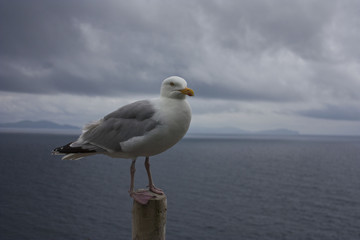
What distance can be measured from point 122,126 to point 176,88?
5.12ft

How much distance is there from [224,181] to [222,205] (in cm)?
2296

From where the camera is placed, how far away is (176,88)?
6.30 m

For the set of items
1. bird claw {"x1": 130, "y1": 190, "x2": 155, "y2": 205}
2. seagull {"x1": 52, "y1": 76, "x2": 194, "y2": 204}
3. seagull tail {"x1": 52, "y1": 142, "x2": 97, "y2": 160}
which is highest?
seagull {"x1": 52, "y1": 76, "x2": 194, "y2": 204}

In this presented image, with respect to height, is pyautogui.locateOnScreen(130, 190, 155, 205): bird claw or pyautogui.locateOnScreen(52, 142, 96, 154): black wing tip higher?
pyautogui.locateOnScreen(52, 142, 96, 154): black wing tip

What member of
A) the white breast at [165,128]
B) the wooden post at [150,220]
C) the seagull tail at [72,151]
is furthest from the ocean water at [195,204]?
the white breast at [165,128]

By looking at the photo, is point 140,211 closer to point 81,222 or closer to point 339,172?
point 81,222

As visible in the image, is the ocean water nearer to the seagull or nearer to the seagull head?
the seagull

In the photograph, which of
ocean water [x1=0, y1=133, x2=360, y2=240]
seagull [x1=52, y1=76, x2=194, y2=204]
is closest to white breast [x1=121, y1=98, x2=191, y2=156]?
seagull [x1=52, y1=76, x2=194, y2=204]

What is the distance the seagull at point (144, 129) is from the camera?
6205mm

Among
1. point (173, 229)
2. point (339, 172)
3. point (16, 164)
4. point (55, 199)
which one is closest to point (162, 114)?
point (173, 229)

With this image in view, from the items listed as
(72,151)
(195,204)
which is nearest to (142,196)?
(72,151)

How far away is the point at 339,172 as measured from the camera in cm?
10175

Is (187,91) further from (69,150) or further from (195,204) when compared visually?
(195,204)

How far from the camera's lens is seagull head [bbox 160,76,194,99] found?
6.22 metres
